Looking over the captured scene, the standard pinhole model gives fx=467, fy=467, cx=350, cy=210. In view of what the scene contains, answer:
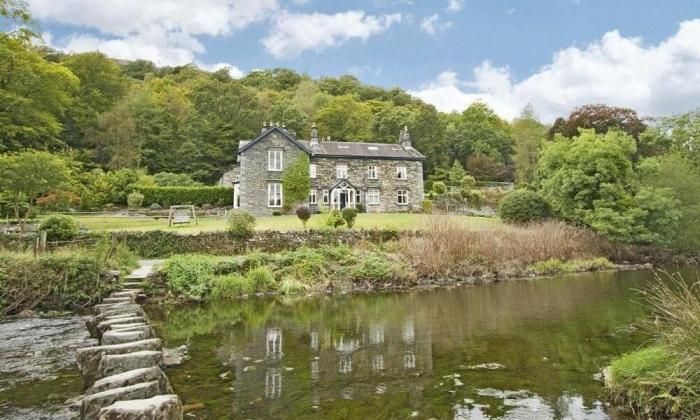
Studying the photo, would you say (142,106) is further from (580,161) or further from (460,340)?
(460,340)

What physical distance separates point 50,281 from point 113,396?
1053 centimetres

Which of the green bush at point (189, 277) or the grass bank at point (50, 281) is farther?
the green bush at point (189, 277)

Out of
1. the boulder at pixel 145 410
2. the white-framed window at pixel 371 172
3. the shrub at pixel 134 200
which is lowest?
the boulder at pixel 145 410

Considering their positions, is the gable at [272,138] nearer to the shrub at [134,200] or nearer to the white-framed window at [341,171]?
the white-framed window at [341,171]

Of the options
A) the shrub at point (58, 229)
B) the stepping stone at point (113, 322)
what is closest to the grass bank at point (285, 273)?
the shrub at point (58, 229)

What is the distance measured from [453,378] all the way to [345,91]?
240ft

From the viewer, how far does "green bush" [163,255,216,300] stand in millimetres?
15391

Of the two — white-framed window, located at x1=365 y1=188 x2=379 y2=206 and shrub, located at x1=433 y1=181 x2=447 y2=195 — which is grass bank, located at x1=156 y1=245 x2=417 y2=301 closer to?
white-framed window, located at x1=365 y1=188 x2=379 y2=206

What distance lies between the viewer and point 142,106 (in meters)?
50.8

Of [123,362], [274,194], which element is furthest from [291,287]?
[274,194]

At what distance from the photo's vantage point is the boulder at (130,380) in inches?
195

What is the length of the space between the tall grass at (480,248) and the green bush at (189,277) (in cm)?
828

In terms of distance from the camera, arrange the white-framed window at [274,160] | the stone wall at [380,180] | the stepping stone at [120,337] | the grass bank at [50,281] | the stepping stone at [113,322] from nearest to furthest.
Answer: the stepping stone at [120,337]
the stepping stone at [113,322]
the grass bank at [50,281]
the white-framed window at [274,160]
the stone wall at [380,180]

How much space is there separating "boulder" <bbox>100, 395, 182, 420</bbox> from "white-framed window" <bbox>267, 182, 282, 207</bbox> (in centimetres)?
3296
